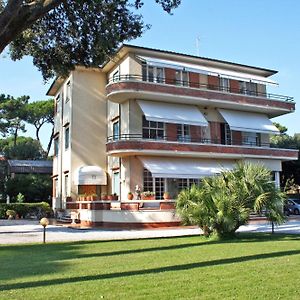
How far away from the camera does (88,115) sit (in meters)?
35.5

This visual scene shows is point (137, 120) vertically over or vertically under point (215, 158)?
over

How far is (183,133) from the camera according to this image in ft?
112

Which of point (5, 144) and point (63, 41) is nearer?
point (63, 41)

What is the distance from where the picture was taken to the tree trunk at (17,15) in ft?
36.6

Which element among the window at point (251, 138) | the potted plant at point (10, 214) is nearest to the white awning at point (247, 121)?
the window at point (251, 138)

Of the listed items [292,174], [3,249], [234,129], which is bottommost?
[3,249]

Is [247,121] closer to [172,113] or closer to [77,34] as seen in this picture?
[172,113]

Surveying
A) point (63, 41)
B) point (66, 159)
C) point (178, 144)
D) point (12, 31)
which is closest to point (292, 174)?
point (178, 144)

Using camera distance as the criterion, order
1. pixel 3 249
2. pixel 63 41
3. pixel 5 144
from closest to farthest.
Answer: pixel 3 249 → pixel 63 41 → pixel 5 144

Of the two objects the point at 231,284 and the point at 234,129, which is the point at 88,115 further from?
the point at 231,284

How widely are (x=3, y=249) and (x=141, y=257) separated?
6.15 m

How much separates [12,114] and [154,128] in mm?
37565

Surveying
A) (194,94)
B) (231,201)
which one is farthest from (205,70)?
(231,201)

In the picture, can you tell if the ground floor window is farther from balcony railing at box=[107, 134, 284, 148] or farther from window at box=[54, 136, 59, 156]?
window at box=[54, 136, 59, 156]
